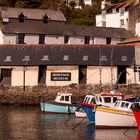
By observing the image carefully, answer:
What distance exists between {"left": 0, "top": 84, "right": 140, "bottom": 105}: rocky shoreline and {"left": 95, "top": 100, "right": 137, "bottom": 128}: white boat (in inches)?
659

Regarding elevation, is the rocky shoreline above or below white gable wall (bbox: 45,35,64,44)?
below

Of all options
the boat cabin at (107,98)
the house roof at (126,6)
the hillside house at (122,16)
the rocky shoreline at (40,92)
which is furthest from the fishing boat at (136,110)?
the house roof at (126,6)

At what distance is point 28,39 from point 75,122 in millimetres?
30316

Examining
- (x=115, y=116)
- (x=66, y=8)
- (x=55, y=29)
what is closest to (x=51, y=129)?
(x=115, y=116)

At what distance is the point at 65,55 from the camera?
56438mm

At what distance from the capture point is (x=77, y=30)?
72.5 m

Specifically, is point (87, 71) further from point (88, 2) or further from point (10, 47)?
point (88, 2)

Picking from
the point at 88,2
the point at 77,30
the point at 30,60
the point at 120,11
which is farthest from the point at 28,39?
the point at 88,2

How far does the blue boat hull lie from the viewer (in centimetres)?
4569

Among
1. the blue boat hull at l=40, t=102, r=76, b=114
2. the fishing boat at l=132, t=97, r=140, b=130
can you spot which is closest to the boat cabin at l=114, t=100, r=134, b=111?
the fishing boat at l=132, t=97, r=140, b=130

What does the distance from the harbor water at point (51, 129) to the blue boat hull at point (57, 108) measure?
0.77 m

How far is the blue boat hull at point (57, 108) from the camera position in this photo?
45.7 metres

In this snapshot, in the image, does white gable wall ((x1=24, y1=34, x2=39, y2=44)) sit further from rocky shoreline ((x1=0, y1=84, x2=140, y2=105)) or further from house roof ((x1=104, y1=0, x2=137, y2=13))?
house roof ((x1=104, y1=0, x2=137, y2=13))

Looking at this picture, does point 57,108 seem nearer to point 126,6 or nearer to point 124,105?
point 124,105
